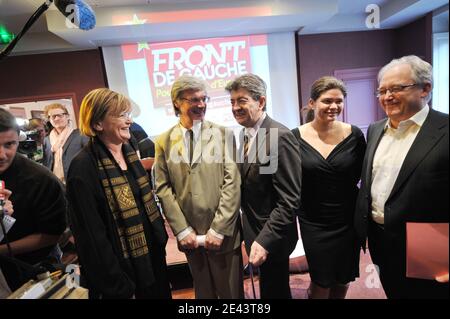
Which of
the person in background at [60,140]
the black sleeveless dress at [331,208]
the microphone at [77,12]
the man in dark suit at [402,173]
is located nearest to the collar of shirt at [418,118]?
Result: the man in dark suit at [402,173]

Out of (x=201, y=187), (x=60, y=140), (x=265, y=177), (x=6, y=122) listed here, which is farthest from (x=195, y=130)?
(x=60, y=140)

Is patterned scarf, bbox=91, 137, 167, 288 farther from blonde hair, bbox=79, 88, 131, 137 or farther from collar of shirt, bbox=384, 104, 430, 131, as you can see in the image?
collar of shirt, bbox=384, 104, 430, 131

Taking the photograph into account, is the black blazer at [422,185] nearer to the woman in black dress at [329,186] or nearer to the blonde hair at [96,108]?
the woman in black dress at [329,186]

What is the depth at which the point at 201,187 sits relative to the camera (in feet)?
3.28

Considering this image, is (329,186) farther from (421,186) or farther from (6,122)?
(6,122)

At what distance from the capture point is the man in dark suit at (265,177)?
942 mm

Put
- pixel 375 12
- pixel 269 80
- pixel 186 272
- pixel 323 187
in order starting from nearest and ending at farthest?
pixel 375 12 < pixel 323 187 < pixel 186 272 < pixel 269 80

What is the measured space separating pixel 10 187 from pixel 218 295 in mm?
878

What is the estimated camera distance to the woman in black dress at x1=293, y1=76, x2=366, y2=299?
42.1 inches

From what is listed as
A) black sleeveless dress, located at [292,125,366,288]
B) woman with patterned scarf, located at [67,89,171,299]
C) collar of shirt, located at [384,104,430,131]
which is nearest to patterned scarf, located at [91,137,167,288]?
woman with patterned scarf, located at [67,89,171,299]

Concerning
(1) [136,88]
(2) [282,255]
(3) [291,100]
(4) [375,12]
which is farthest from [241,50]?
(2) [282,255]

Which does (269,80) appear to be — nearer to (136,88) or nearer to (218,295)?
(136,88)

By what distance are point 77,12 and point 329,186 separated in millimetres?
1249

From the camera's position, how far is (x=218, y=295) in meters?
1.03
